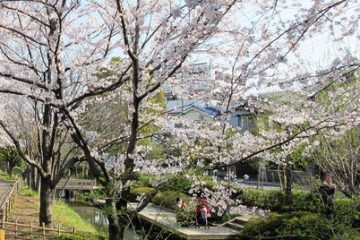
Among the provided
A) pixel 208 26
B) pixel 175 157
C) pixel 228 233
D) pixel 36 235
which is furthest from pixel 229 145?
pixel 228 233

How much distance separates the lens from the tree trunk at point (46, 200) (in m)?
10.1

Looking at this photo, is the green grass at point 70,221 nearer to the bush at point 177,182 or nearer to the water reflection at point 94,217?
the water reflection at point 94,217

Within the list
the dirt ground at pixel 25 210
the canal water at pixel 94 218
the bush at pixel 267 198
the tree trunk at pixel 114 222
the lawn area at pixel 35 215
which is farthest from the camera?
the canal water at pixel 94 218

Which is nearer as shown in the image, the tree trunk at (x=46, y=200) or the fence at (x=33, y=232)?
the tree trunk at (x=46, y=200)

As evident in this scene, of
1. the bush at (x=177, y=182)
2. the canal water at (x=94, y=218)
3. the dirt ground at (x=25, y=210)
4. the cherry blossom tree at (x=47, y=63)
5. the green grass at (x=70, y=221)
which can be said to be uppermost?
the cherry blossom tree at (x=47, y=63)

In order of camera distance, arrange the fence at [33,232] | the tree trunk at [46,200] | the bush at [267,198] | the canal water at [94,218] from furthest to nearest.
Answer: the canal water at [94,218]
the bush at [267,198]
the fence at [33,232]
the tree trunk at [46,200]

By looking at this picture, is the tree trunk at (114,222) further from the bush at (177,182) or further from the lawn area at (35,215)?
the lawn area at (35,215)

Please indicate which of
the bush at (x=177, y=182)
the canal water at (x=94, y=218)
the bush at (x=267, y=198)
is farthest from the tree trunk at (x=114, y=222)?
the canal water at (x=94, y=218)

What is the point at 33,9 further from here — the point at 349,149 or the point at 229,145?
the point at 349,149

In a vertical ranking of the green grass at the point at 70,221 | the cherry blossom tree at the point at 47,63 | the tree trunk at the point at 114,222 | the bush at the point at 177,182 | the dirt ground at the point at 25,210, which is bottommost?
the green grass at the point at 70,221

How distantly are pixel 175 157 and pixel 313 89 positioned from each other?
1.97 metres

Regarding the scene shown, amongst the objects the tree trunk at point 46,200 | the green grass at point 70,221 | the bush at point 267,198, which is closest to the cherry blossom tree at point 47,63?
the tree trunk at point 46,200

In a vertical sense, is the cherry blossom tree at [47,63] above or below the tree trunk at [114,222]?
above

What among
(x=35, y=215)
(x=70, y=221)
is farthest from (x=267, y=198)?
(x=35, y=215)
